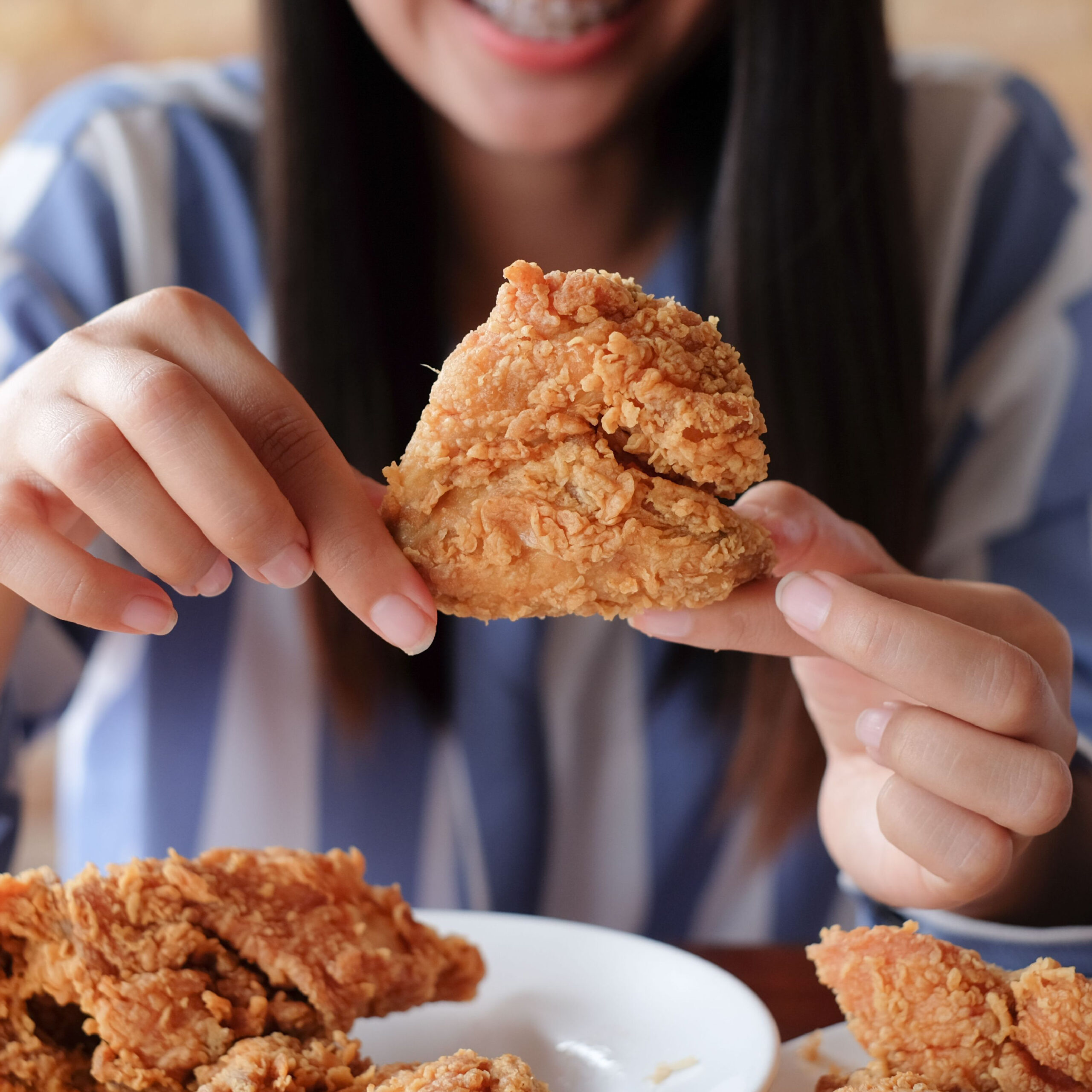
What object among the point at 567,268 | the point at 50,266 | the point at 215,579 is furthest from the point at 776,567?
the point at 50,266

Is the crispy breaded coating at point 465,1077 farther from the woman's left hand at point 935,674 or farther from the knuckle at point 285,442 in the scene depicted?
the knuckle at point 285,442

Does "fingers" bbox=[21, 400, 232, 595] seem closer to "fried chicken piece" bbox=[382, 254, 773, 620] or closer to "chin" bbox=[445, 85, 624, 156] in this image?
"fried chicken piece" bbox=[382, 254, 773, 620]

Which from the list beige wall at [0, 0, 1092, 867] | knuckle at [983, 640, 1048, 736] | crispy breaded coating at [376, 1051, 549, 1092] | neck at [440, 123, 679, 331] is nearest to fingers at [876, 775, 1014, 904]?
knuckle at [983, 640, 1048, 736]

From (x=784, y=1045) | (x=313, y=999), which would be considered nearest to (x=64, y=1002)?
(x=313, y=999)

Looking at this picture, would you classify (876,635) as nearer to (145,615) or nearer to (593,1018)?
(593,1018)

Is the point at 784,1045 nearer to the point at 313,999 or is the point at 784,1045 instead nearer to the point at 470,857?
the point at 313,999
